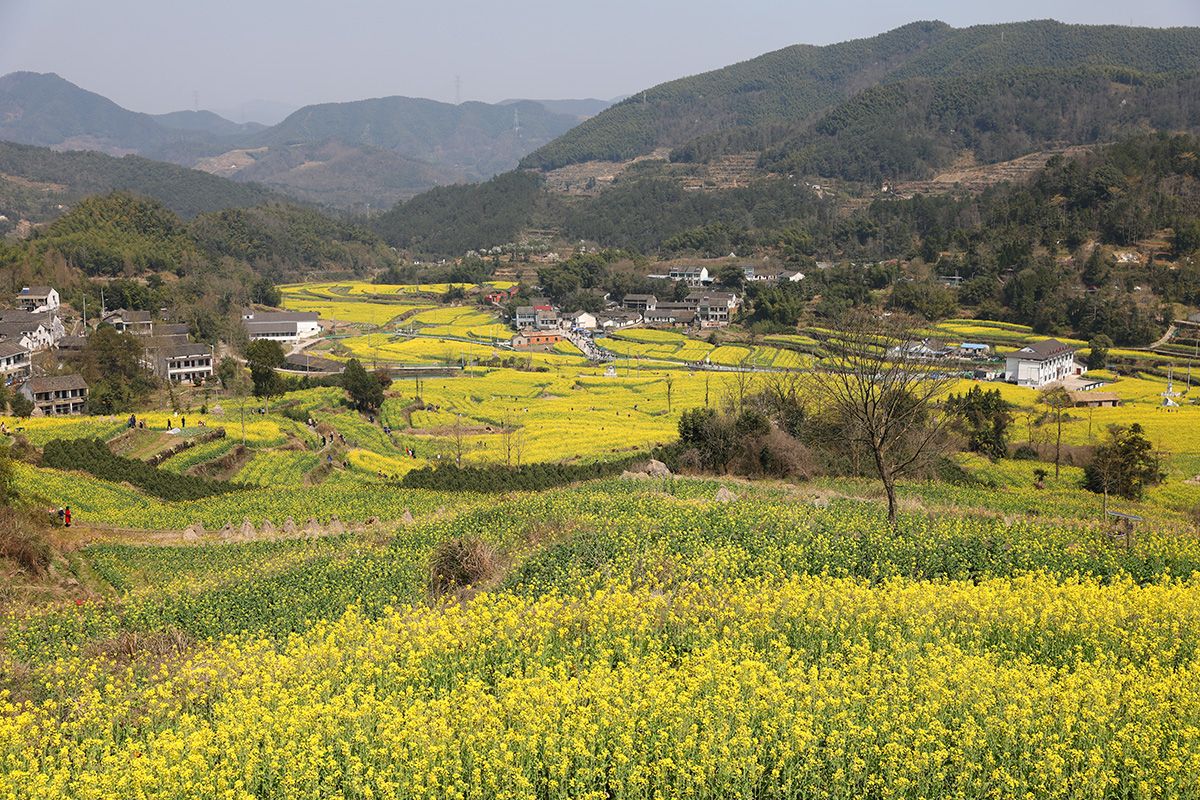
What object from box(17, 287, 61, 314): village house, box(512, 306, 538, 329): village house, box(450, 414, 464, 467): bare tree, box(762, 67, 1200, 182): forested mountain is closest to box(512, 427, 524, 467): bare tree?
box(450, 414, 464, 467): bare tree

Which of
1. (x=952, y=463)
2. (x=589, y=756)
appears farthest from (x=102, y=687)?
(x=952, y=463)

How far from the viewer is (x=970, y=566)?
453 inches

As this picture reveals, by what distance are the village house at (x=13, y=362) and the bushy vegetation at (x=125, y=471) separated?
19.4 metres

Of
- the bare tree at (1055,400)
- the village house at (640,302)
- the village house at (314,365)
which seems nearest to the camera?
the bare tree at (1055,400)

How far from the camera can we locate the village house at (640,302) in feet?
263

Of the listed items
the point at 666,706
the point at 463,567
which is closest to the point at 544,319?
the point at 463,567

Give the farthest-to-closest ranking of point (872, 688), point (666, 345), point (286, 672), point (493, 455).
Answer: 1. point (666, 345)
2. point (493, 455)
3. point (286, 672)
4. point (872, 688)

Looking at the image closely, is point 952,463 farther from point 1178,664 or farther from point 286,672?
point 286,672

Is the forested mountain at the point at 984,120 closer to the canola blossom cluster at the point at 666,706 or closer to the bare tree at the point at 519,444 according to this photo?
the bare tree at the point at 519,444

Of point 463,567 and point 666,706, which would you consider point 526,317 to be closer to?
point 463,567

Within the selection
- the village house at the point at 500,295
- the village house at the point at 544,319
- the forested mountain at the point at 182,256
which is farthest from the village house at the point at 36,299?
the village house at the point at 500,295

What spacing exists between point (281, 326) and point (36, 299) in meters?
15.6

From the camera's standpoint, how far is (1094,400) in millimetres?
40625

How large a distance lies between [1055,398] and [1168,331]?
21.4 metres
